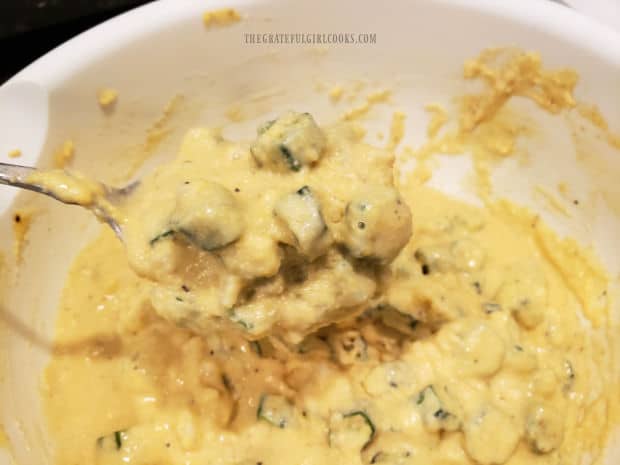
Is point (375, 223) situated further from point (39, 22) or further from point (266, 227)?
point (39, 22)

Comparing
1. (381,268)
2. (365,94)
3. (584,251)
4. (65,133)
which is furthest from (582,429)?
(65,133)

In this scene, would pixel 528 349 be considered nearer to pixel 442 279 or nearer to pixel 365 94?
pixel 442 279

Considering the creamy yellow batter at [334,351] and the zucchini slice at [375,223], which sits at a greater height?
the zucchini slice at [375,223]

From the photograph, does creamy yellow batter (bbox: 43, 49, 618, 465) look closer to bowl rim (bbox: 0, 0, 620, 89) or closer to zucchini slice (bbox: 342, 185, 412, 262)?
zucchini slice (bbox: 342, 185, 412, 262)

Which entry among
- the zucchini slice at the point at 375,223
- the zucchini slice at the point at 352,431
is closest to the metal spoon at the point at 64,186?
the zucchini slice at the point at 375,223

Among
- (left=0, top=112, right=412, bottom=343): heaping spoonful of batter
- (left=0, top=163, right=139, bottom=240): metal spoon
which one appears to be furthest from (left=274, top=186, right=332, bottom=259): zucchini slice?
(left=0, top=163, right=139, bottom=240): metal spoon

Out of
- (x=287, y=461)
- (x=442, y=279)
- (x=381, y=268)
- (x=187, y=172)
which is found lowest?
(x=287, y=461)

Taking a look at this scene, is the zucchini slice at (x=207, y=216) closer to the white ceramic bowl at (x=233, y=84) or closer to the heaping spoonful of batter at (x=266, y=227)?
the heaping spoonful of batter at (x=266, y=227)
